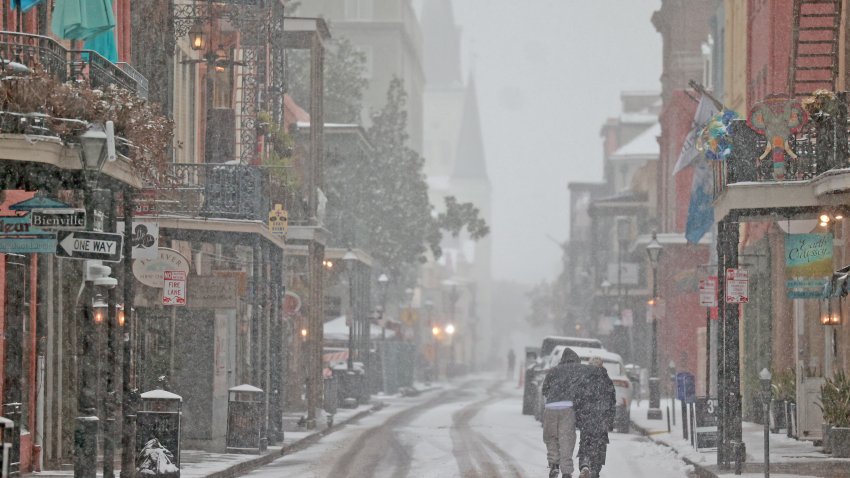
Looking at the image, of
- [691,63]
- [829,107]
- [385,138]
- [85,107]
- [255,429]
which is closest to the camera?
[85,107]

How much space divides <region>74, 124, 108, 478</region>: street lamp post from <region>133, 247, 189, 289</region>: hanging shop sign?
727cm

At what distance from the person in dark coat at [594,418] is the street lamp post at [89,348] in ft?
21.6

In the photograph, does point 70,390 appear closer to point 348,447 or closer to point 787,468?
point 348,447

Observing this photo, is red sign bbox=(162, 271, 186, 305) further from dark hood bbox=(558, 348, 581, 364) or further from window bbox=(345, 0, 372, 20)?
window bbox=(345, 0, 372, 20)

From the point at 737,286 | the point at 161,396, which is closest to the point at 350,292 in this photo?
the point at 737,286

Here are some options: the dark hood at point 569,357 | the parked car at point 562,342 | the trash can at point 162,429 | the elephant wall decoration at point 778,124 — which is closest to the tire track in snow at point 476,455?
the dark hood at point 569,357

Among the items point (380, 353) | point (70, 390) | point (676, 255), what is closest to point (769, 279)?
point (70, 390)

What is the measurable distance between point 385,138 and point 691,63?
13.5m

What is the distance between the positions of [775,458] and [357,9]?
81905mm

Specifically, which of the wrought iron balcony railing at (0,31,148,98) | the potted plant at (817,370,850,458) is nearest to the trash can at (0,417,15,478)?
the wrought iron balcony railing at (0,31,148,98)

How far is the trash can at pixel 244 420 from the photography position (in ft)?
80.7

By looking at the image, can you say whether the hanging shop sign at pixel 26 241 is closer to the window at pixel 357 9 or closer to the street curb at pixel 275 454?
the street curb at pixel 275 454

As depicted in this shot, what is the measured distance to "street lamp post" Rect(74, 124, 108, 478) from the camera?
15.6 m

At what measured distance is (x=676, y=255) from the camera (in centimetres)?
5481
